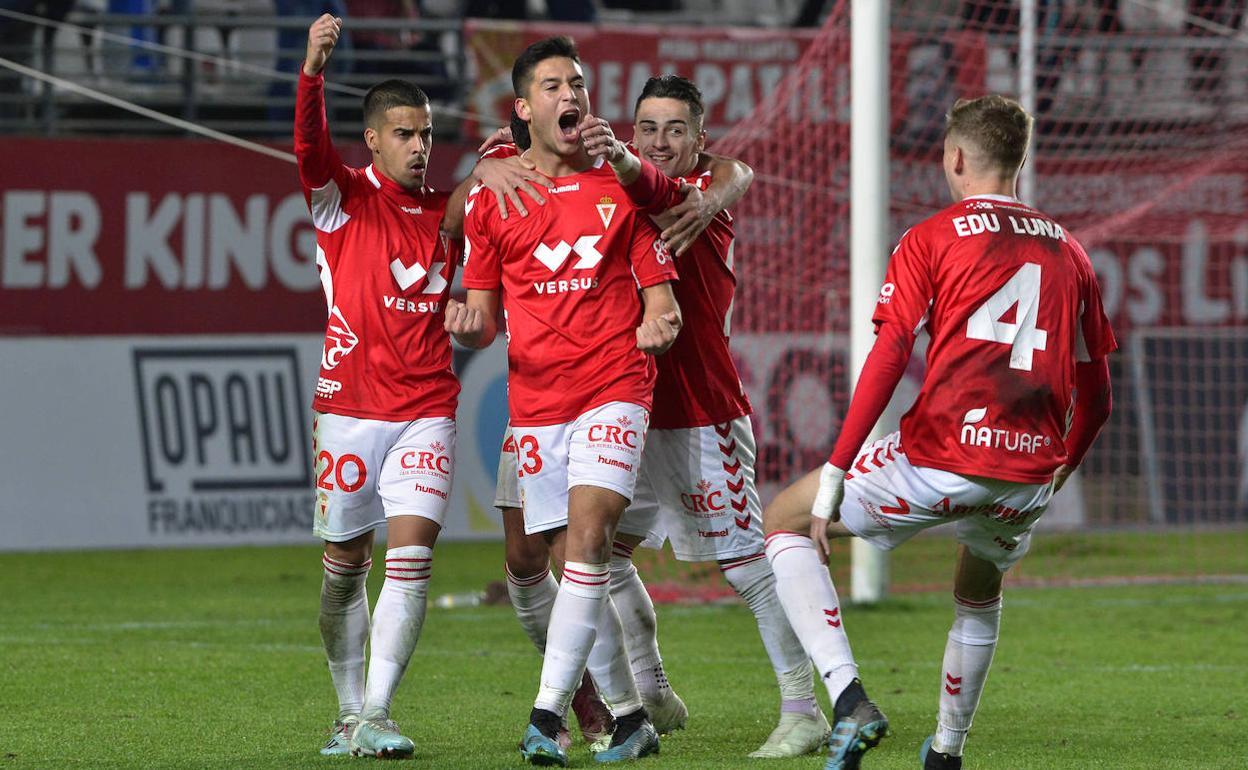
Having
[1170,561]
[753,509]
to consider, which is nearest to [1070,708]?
[753,509]

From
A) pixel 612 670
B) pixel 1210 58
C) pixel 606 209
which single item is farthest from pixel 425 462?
Answer: pixel 1210 58

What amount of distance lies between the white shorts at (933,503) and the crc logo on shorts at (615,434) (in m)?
0.71

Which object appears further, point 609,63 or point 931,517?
point 609,63

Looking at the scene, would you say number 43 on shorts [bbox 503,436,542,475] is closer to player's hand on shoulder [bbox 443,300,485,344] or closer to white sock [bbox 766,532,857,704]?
player's hand on shoulder [bbox 443,300,485,344]

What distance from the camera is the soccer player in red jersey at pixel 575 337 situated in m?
5.23

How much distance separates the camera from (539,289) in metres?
5.41

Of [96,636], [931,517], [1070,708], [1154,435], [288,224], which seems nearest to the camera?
[931,517]

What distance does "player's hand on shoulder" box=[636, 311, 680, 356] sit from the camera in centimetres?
517

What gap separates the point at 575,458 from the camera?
207 inches

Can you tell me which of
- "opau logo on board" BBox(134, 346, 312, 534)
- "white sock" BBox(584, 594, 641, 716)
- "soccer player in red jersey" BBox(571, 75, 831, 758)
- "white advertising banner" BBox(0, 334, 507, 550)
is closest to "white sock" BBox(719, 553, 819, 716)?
"soccer player in red jersey" BBox(571, 75, 831, 758)

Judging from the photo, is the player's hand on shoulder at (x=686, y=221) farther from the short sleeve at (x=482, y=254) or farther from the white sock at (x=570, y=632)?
the white sock at (x=570, y=632)

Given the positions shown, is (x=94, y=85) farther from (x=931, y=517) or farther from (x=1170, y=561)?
(x=931, y=517)

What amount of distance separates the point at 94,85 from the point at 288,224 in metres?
2.28

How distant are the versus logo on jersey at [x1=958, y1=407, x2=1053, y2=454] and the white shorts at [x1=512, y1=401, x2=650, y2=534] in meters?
1.04
